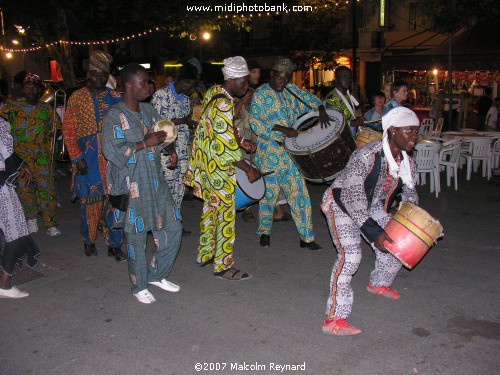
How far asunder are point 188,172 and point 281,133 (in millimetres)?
1314

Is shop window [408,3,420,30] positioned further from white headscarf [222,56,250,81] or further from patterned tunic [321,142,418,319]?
patterned tunic [321,142,418,319]

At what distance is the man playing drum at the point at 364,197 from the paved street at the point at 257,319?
0.33 metres

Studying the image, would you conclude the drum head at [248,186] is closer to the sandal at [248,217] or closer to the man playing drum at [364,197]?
the man playing drum at [364,197]

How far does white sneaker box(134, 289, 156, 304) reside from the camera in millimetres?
4840

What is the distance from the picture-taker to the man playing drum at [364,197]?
3.93 meters

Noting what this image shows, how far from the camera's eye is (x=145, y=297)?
486 centimetres

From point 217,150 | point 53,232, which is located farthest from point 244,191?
point 53,232

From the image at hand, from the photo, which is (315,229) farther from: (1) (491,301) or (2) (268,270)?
(1) (491,301)

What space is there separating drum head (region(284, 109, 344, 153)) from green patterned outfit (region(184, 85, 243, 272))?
3.60ft

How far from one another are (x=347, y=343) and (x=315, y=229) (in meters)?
3.18

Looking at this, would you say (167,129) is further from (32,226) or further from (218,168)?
(32,226)

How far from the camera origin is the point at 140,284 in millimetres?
4863

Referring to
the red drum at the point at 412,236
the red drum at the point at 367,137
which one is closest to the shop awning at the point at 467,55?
the red drum at the point at 367,137

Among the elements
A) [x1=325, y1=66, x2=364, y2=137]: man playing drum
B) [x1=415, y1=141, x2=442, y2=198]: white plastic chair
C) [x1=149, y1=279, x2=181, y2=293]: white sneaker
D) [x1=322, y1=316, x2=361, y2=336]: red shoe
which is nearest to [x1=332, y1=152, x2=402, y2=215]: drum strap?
[x1=322, y1=316, x2=361, y2=336]: red shoe
